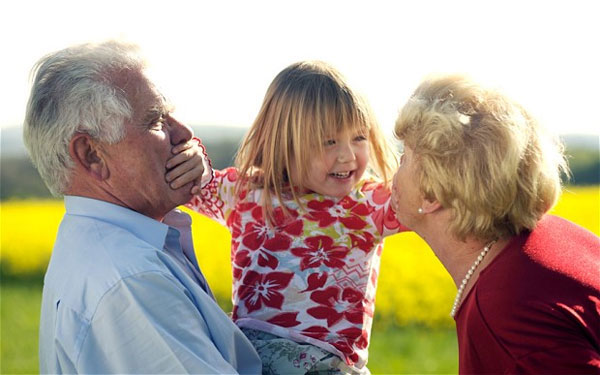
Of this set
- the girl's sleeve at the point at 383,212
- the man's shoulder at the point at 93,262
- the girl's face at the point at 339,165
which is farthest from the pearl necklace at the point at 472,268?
the man's shoulder at the point at 93,262

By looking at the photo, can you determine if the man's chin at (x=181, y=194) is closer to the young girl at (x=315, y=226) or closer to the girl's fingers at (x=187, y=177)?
the girl's fingers at (x=187, y=177)

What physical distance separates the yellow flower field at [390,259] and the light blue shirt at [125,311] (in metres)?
4.59

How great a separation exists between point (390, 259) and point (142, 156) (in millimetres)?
7516

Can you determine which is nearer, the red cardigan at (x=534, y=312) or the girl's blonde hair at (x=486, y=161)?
the red cardigan at (x=534, y=312)

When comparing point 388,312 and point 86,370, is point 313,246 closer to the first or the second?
point 86,370

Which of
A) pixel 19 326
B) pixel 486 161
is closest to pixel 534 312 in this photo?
pixel 486 161

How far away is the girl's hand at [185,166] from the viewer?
298cm

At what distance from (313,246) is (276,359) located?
0.54 metres

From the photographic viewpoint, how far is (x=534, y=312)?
7.73ft

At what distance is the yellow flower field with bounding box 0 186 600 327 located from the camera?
885 cm

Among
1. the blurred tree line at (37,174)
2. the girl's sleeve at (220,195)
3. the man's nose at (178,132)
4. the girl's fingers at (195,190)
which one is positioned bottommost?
the blurred tree line at (37,174)

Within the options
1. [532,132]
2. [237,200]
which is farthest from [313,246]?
[532,132]

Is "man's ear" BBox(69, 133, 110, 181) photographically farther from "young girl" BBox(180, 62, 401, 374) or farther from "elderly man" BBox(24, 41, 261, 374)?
"young girl" BBox(180, 62, 401, 374)

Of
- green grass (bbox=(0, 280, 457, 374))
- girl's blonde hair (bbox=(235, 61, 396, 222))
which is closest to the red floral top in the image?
→ girl's blonde hair (bbox=(235, 61, 396, 222))
